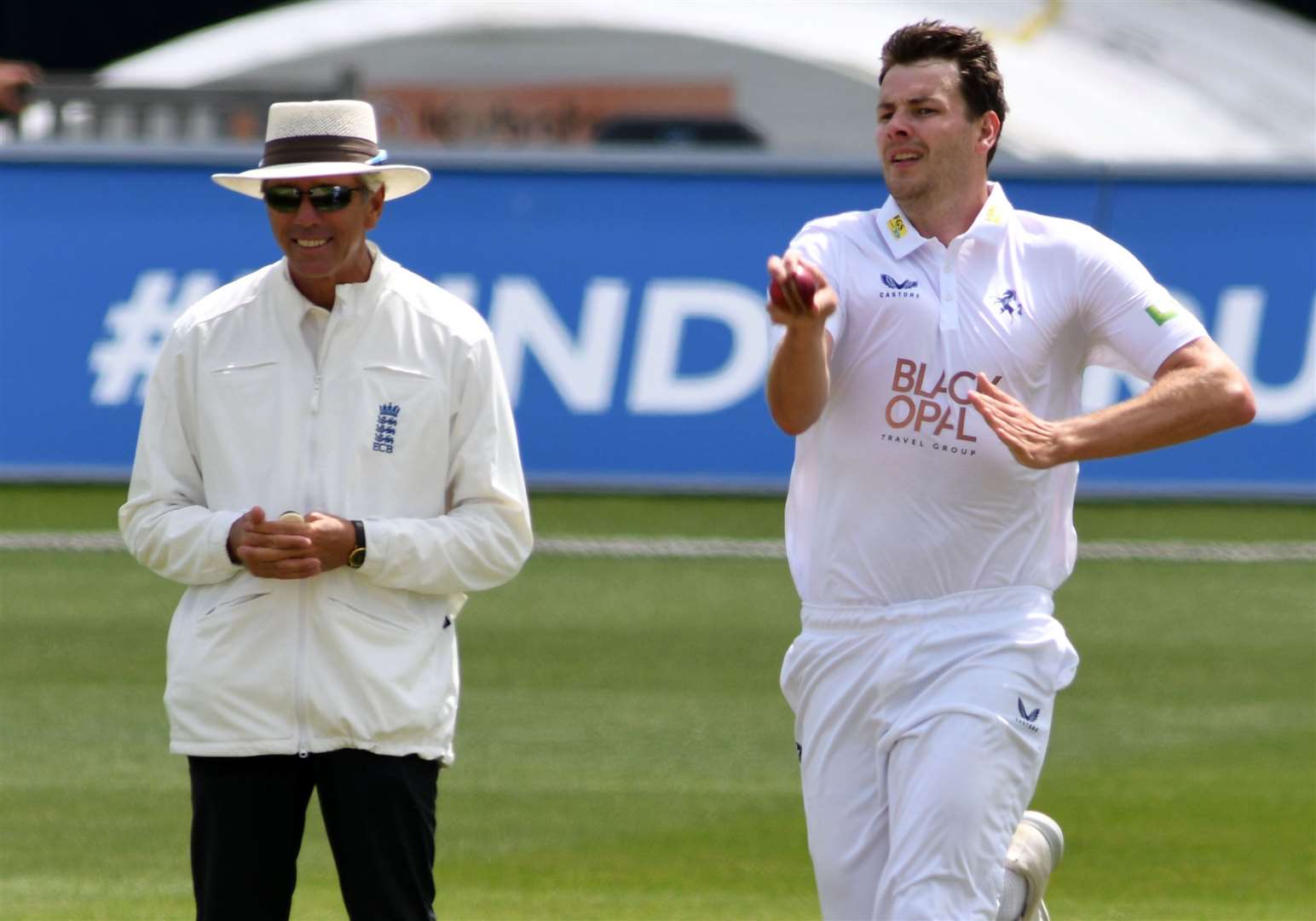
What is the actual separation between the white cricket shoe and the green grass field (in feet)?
5.36

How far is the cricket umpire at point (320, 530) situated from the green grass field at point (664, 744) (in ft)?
6.69

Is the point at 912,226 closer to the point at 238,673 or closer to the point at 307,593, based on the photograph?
the point at 307,593

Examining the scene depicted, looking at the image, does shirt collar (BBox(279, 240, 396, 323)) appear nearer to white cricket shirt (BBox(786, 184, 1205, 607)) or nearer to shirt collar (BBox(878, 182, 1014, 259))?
white cricket shirt (BBox(786, 184, 1205, 607))

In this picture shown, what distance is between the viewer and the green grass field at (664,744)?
6949mm

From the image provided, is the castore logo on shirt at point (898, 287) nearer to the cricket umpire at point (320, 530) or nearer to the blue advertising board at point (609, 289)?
the cricket umpire at point (320, 530)

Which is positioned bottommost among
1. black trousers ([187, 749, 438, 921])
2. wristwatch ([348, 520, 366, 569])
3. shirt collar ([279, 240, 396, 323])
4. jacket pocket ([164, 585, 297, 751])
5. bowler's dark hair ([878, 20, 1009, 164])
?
black trousers ([187, 749, 438, 921])

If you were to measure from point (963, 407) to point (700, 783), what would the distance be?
3.60 meters

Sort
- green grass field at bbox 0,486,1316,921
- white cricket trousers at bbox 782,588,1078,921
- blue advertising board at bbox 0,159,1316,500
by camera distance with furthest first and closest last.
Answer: blue advertising board at bbox 0,159,1316,500 → green grass field at bbox 0,486,1316,921 → white cricket trousers at bbox 782,588,1078,921

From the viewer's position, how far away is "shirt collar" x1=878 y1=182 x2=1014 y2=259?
475 centimetres

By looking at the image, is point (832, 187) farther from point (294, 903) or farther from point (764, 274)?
point (294, 903)

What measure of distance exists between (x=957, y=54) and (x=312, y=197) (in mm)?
1304

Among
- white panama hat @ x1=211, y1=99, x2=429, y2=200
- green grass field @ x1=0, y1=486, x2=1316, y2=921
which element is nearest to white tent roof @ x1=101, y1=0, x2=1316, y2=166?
green grass field @ x1=0, y1=486, x2=1316, y2=921

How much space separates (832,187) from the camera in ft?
40.9

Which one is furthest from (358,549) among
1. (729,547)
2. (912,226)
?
(729,547)
